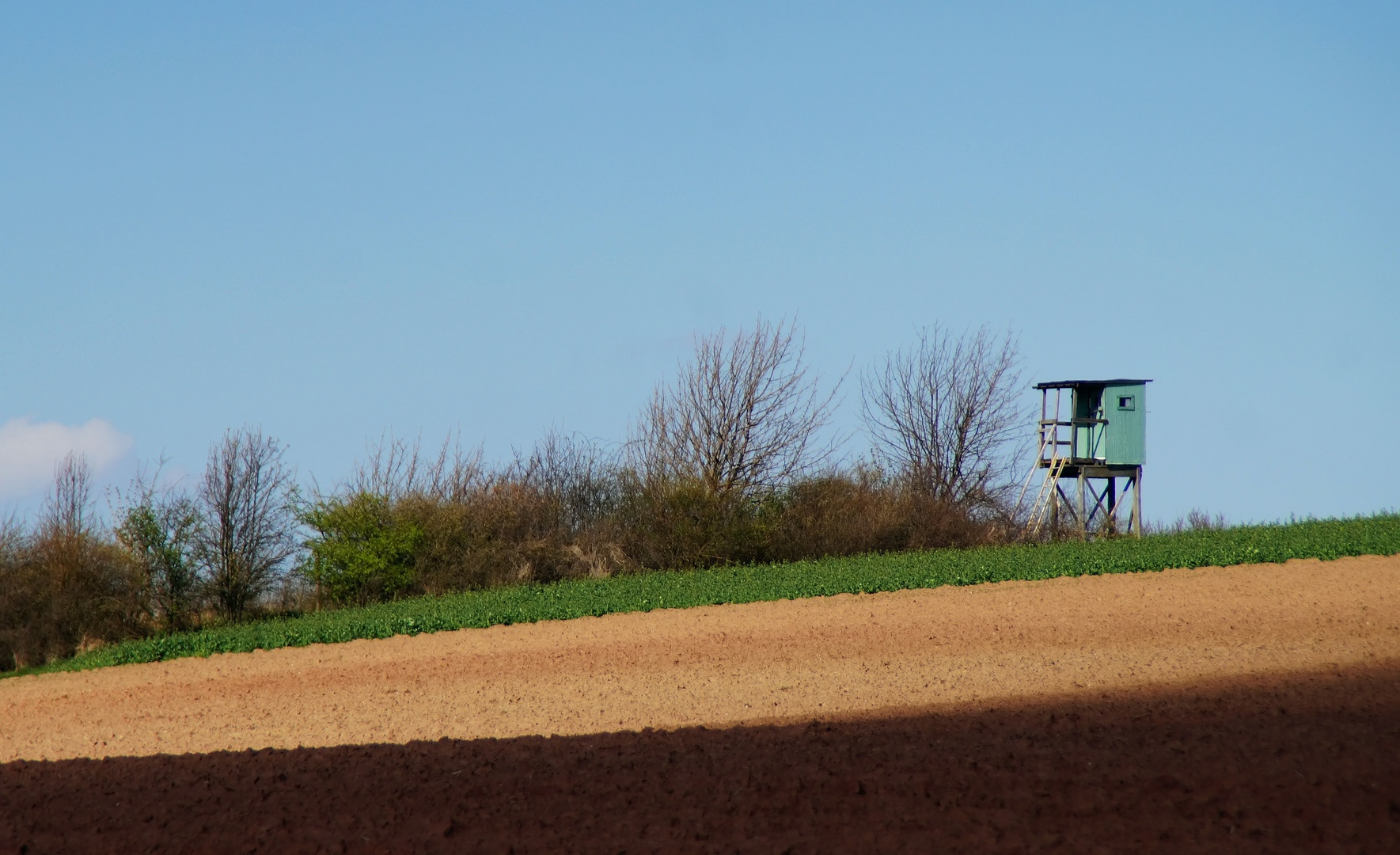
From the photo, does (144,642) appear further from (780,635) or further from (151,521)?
(780,635)

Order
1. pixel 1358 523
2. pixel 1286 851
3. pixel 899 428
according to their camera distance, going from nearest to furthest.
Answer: pixel 1286 851
pixel 1358 523
pixel 899 428

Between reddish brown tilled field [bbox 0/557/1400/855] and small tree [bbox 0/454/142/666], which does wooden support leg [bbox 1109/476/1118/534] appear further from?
small tree [bbox 0/454/142/666]

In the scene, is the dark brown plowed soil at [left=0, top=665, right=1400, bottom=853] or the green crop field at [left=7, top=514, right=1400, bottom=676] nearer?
the dark brown plowed soil at [left=0, top=665, right=1400, bottom=853]

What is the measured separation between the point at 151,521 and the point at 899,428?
2354 cm

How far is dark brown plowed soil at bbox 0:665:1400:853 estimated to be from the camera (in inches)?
255

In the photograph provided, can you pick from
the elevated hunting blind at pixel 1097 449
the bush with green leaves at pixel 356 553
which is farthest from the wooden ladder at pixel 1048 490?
the bush with green leaves at pixel 356 553

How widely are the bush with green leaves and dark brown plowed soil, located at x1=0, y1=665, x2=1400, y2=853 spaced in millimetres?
15627

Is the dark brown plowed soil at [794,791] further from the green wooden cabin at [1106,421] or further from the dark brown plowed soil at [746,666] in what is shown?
the green wooden cabin at [1106,421]

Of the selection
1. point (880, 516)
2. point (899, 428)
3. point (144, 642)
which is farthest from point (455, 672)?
point (899, 428)

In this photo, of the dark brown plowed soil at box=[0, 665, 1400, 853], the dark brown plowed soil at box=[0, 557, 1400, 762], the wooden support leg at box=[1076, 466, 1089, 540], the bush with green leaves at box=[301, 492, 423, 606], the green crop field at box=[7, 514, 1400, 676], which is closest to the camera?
the dark brown plowed soil at box=[0, 665, 1400, 853]

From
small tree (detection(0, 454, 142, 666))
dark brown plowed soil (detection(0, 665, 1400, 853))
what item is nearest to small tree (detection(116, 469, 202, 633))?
small tree (detection(0, 454, 142, 666))

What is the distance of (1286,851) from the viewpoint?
19.5ft

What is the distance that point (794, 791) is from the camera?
759 centimetres

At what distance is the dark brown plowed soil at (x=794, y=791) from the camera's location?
6.48 metres
